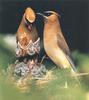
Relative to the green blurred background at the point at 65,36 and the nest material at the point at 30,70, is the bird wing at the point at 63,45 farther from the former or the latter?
the nest material at the point at 30,70

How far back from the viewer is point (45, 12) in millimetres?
4266

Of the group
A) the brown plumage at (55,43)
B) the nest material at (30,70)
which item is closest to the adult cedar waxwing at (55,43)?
the brown plumage at (55,43)

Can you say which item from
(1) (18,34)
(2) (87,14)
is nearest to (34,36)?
(1) (18,34)

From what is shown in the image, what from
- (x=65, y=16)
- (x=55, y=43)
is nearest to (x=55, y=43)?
(x=55, y=43)

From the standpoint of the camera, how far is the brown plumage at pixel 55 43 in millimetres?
4285

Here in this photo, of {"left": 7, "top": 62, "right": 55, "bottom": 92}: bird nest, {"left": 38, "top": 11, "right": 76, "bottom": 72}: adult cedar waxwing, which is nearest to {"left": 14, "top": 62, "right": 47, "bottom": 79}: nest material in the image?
{"left": 7, "top": 62, "right": 55, "bottom": 92}: bird nest

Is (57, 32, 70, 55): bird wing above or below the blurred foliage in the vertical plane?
above

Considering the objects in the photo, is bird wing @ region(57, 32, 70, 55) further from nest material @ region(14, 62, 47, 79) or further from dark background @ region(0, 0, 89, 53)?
nest material @ region(14, 62, 47, 79)

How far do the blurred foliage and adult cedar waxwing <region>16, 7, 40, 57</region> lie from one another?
0.09 meters

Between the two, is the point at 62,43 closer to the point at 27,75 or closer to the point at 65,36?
the point at 65,36

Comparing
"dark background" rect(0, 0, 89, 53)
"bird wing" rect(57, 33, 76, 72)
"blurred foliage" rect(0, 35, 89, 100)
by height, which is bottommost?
"blurred foliage" rect(0, 35, 89, 100)

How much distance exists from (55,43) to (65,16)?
217mm

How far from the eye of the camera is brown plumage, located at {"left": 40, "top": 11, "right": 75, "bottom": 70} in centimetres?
429

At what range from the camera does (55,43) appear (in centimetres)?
429
